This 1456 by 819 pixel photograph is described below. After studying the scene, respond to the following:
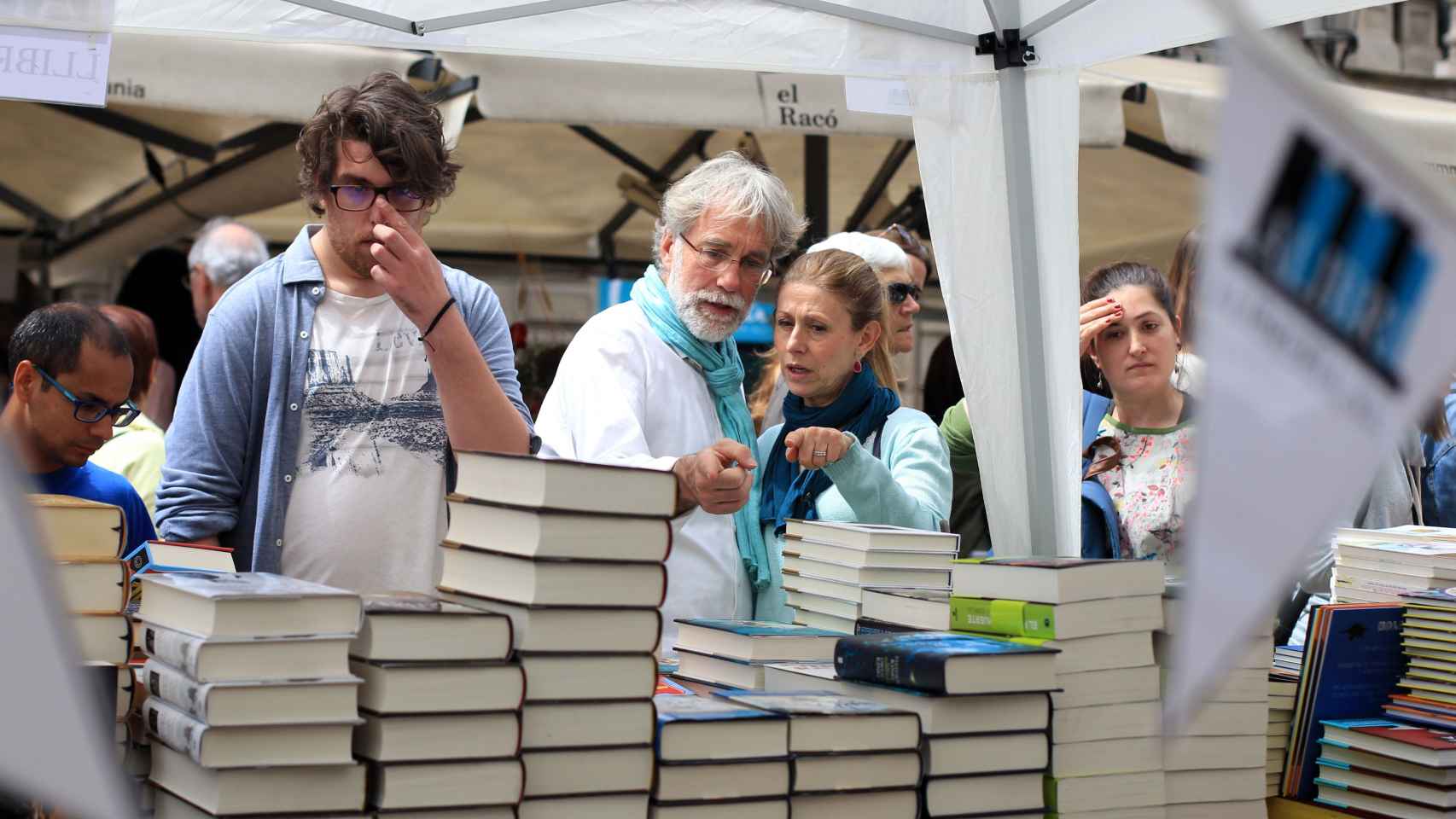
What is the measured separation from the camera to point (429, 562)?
7.81ft

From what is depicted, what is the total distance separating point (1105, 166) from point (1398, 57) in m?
11.4

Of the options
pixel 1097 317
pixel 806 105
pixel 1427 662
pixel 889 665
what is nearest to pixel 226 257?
pixel 806 105

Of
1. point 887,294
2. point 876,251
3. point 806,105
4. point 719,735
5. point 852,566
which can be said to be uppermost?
point 806,105

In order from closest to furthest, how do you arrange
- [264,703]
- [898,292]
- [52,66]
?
1. [264,703]
2. [52,66]
3. [898,292]

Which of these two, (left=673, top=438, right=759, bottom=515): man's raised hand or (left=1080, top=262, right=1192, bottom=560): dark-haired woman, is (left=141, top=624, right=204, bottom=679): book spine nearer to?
(left=673, top=438, right=759, bottom=515): man's raised hand

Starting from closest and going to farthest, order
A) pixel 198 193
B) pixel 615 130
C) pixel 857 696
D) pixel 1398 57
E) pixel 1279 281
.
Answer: pixel 1279 281 < pixel 857 696 < pixel 198 193 < pixel 615 130 < pixel 1398 57

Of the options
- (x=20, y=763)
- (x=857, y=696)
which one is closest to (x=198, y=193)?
(x=857, y=696)

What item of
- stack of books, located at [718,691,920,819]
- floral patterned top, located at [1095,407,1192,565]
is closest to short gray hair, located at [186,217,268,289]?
floral patterned top, located at [1095,407,1192,565]

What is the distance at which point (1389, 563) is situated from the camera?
2906 mm

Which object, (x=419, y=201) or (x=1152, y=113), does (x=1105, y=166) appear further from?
(x=419, y=201)

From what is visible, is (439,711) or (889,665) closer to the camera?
(439,711)

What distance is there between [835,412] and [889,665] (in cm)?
106

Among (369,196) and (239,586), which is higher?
(369,196)

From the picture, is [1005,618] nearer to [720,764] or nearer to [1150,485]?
[720,764]
